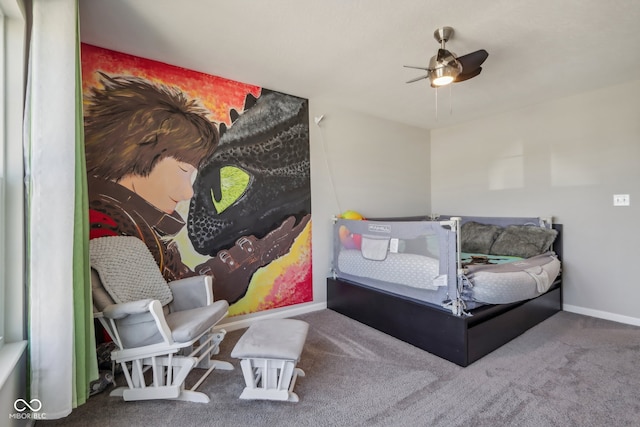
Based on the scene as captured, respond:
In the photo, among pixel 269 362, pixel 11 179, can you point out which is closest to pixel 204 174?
pixel 11 179

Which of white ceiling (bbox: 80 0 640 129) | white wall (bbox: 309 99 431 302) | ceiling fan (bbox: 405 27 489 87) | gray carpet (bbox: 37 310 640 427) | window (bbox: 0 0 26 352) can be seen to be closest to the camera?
window (bbox: 0 0 26 352)

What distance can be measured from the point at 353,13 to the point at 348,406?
2.35 m

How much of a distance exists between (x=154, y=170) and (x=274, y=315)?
5.78 ft

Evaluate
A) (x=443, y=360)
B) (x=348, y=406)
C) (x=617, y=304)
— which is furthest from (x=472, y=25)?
(x=617, y=304)

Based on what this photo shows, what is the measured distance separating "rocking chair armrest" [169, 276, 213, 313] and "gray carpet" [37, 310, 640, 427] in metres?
0.48

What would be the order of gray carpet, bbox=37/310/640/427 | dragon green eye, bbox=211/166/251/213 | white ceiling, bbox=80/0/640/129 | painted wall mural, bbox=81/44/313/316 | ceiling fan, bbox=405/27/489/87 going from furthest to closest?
1. dragon green eye, bbox=211/166/251/213
2. painted wall mural, bbox=81/44/313/316
3. ceiling fan, bbox=405/27/489/87
4. white ceiling, bbox=80/0/640/129
5. gray carpet, bbox=37/310/640/427

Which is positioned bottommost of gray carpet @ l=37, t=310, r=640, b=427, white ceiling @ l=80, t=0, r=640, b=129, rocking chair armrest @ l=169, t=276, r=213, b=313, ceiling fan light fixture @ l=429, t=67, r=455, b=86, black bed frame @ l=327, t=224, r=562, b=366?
gray carpet @ l=37, t=310, r=640, b=427

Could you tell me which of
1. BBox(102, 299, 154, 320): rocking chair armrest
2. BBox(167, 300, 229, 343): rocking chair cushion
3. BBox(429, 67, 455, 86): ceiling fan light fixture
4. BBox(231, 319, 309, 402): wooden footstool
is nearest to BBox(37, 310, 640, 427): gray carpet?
BBox(231, 319, 309, 402): wooden footstool

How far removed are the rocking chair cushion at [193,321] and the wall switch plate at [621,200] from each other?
376 centimetres

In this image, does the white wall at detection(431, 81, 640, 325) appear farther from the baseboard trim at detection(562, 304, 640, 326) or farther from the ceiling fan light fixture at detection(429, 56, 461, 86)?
the ceiling fan light fixture at detection(429, 56, 461, 86)

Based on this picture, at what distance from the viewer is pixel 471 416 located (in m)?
1.57

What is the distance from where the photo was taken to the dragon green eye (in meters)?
2.71

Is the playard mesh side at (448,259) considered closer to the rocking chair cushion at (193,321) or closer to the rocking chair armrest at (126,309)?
the rocking chair cushion at (193,321)

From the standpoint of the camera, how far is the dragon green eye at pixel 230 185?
2.71 m
